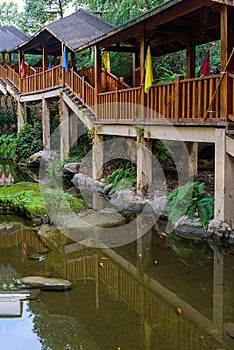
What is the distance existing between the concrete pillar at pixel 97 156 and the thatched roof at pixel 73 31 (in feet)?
11.0

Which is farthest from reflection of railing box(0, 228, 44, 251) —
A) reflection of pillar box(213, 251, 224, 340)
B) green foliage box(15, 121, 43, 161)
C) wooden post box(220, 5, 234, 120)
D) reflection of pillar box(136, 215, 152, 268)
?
green foliage box(15, 121, 43, 161)

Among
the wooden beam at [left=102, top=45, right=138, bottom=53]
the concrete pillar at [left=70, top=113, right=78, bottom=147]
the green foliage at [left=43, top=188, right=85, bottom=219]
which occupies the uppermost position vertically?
the wooden beam at [left=102, top=45, right=138, bottom=53]

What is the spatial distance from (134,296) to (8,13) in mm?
42073

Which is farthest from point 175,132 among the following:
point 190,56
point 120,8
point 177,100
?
point 120,8

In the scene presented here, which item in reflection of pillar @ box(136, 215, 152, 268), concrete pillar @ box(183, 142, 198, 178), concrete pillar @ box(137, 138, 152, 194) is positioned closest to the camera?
reflection of pillar @ box(136, 215, 152, 268)

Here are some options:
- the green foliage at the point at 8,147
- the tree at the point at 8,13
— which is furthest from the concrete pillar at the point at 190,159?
the tree at the point at 8,13

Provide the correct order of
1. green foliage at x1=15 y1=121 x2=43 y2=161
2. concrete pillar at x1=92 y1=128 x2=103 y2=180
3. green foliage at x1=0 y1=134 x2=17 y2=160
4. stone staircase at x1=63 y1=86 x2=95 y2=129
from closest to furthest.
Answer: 1. concrete pillar at x1=92 y1=128 x2=103 y2=180
2. stone staircase at x1=63 y1=86 x2=95 y2=129
3. green foliage at x1=15 y1=121 x2=43 y2=161
4. green foliage at x1=0 y1=134 x2=17 y2=160

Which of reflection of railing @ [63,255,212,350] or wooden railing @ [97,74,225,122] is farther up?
wooden railing @ [97,74,225,122]

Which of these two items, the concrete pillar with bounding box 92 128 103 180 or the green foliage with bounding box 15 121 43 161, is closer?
the concrete pillar with bounding box 92 128 103 180

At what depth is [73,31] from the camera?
19.2 metres

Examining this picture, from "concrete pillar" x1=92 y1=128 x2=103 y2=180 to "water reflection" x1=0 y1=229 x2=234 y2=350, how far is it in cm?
620

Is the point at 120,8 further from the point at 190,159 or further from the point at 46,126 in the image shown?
the point at 190,159

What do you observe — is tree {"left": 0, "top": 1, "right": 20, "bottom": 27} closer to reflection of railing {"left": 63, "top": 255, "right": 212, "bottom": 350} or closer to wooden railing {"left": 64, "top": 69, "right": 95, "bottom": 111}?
wooden railing {"left": 64, "top": 69, "right": 95, "bottom": 111}

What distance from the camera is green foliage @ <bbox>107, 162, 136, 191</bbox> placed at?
13.9 meters
